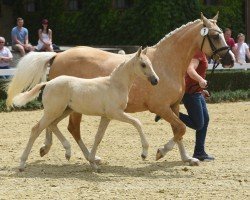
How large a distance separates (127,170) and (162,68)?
151cm

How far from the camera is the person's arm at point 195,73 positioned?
10.2 m

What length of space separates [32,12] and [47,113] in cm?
2181

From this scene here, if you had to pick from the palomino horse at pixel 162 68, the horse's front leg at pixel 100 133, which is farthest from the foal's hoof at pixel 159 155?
the horse's front leg at pixel 100 133

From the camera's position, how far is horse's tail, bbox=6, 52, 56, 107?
10.4m

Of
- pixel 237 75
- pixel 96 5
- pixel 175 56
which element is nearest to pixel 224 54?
pixel 175 56

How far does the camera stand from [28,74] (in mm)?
10469

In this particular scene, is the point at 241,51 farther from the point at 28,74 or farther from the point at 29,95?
the point at 29,95

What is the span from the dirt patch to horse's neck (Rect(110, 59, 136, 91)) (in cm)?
116

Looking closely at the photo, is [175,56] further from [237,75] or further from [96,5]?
[96,5]

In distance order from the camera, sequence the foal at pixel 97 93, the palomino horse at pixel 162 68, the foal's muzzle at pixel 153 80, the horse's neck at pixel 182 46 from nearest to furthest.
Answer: the foal's muzzle at pixel 153 80
the foal at pixel 97 93
the palomino horse at pixel 162 68
the horse's neck at pixel 182 46

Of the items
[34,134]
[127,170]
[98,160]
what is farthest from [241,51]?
[34,134]

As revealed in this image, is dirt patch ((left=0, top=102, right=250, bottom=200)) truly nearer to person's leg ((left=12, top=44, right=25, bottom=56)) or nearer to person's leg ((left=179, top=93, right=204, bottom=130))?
person's leg ((left=179, top=93, right=204, bottom=130))

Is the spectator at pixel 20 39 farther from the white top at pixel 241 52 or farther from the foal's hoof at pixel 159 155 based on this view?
the foal's hoof at pixel 159 155

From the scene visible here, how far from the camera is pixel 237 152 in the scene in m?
11.4
